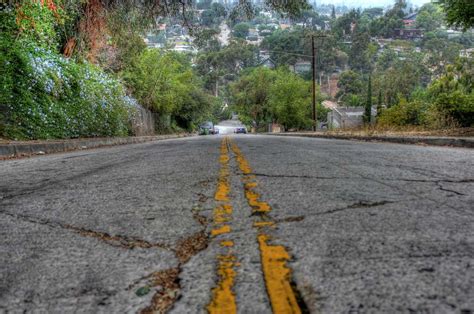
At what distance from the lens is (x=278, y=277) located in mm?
2420

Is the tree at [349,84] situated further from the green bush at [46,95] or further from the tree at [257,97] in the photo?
the green bush at [46,95]

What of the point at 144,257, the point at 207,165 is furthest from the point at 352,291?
the point at 207,165

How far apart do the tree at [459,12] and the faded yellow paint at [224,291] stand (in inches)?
641

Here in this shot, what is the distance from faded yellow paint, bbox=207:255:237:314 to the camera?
2098 millimetres

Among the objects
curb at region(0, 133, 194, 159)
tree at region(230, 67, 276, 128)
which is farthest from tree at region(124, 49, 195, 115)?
tree at region(230, 67, 276, 128)

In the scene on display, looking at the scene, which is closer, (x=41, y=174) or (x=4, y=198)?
(x=4, y=198)

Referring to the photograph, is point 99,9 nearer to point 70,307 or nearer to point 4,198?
point 4,198

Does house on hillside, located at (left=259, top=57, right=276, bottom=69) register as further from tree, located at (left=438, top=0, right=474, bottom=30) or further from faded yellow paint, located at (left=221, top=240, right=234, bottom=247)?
faded yellow paint, located at (left=221, top=240, right=234, bottom=247)

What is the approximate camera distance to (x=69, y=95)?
54.2 ft

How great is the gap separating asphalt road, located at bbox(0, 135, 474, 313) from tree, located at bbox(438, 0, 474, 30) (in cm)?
1299

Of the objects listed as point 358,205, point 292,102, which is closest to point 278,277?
point 358,205

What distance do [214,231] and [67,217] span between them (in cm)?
138

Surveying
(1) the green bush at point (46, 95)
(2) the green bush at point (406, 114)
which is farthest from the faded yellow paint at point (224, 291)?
(2) the green bush at point (406, 114)

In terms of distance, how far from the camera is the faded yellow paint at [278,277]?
6.88 feet
